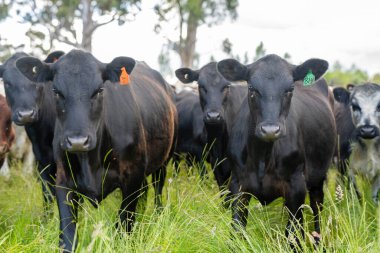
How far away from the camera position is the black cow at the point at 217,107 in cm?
634

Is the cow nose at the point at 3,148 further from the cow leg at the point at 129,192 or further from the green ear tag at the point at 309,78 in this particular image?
the green ear tag at the point at 309,78

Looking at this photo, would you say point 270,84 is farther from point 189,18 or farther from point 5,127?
point 189,18

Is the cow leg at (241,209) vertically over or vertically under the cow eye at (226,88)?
under

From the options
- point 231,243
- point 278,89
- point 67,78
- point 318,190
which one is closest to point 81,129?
point 67,78

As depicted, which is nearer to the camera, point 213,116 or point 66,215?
point 66,215

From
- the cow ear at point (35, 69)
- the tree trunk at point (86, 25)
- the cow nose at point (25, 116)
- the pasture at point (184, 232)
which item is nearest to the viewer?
the pasture at point (184, 232)

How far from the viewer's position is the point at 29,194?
19.3 feet

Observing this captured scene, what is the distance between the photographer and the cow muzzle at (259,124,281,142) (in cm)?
401

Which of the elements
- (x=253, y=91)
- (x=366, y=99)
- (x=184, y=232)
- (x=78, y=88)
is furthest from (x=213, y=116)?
(x=184, y=232)

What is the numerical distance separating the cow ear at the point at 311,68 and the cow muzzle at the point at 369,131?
5.91 feet

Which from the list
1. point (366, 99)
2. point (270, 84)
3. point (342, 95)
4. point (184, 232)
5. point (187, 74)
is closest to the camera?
point (184, 232)

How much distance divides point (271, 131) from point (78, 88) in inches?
58.7

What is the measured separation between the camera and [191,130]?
8336mm

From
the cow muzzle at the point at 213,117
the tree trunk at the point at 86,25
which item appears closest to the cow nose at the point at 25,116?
the cow muzzle at the point at 213,117
